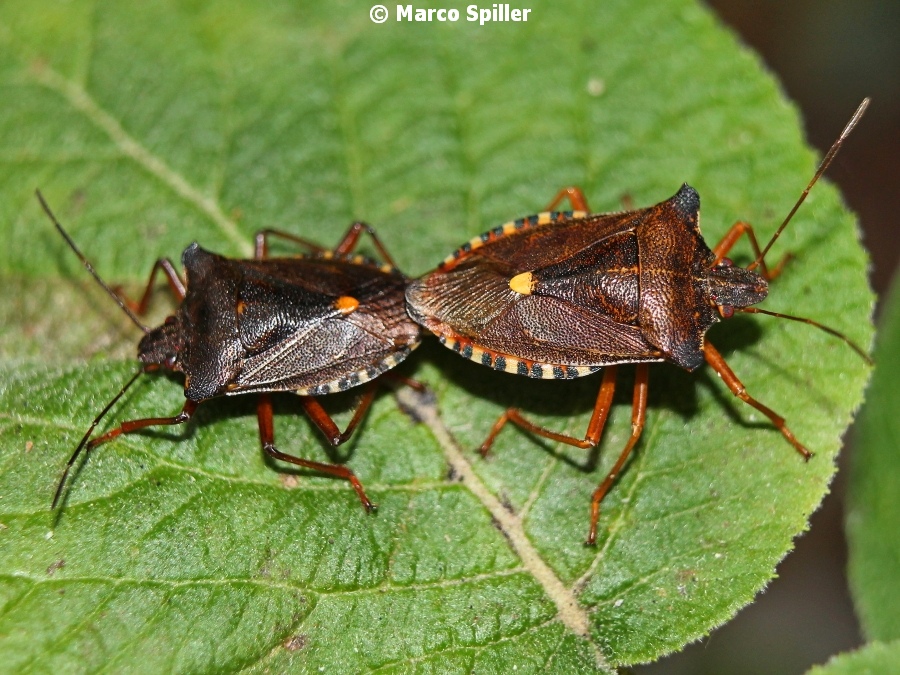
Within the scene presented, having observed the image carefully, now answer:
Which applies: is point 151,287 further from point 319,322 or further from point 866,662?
point 866,662

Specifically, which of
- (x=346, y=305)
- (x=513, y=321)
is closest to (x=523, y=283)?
(x=513, y=321)

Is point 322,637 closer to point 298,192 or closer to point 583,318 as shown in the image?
point 583,318

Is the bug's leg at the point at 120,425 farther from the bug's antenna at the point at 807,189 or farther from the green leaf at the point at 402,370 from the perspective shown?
the bug's antenna at the point at 807,189

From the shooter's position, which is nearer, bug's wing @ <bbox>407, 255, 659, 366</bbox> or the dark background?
bug's wing @ <bbox>407, 255, 659, 366</bbox>

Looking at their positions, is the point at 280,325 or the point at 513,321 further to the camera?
the point at 280,325

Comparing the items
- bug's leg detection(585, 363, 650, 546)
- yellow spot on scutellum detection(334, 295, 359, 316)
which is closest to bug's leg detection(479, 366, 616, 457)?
bug's leg detection(585, 363, 650, 546)

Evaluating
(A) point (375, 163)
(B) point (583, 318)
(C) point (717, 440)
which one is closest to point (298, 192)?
(A) point (375, 163)

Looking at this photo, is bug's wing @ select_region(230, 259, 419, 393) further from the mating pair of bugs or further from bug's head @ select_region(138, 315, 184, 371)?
bug's head @ select_region(138, 315, 184, 371)

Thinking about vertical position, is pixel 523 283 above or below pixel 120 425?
above
